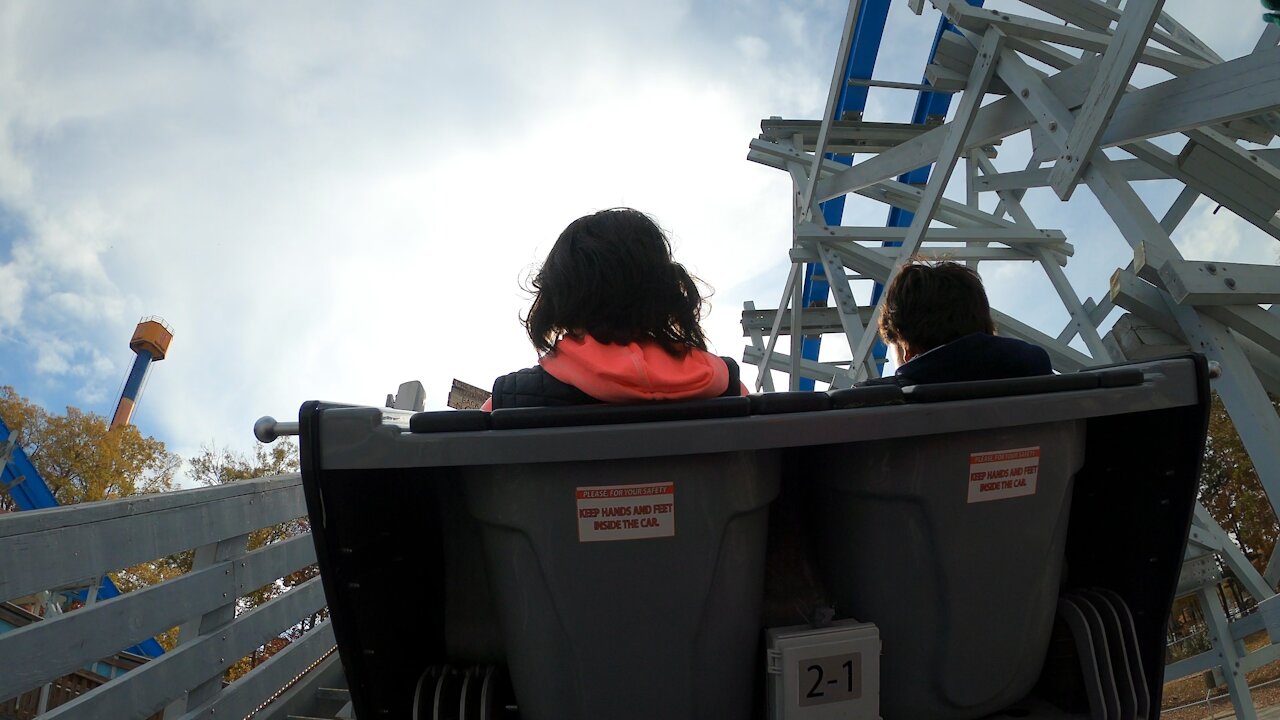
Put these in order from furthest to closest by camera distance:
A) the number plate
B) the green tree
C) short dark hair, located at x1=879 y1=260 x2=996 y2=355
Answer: the green tree → short dark hair, located at x1=879 y1=260 x2=996 y2=355 → the number plate

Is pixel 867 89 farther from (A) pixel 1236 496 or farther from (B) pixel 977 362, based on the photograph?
(A) pixel 1236 496

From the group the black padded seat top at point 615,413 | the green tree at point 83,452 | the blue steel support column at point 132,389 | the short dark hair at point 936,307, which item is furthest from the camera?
the blue steel support column at point 132,389

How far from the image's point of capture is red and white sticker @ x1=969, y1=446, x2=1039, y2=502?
3.91 ft

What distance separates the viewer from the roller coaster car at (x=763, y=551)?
1070 millimetres

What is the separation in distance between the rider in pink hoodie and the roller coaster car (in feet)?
0.53

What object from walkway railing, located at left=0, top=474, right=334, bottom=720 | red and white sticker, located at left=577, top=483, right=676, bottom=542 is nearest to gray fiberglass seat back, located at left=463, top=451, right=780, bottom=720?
red and white sticker, located at left=577, top=483, right=676, bottom=542

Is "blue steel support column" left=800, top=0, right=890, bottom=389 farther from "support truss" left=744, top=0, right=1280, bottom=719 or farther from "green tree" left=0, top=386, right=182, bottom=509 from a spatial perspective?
"green tree" left=0, top=386, right=182, bottom=509

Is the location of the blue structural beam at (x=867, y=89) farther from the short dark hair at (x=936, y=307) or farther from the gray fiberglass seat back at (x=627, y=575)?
the gray fiberglass seat back at (x=627, y=575)

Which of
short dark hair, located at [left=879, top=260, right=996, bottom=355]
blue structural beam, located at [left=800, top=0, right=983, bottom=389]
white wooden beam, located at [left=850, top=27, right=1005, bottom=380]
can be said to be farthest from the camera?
blue structural beam, located at [left=800, top=0, right=983, bottom=389]

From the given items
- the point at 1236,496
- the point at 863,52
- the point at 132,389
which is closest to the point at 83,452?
the point at 132,389

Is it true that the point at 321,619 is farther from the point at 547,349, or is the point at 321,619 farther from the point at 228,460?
the point at 228,460

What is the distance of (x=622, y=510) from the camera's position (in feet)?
3.54

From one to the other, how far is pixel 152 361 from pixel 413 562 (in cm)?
5042

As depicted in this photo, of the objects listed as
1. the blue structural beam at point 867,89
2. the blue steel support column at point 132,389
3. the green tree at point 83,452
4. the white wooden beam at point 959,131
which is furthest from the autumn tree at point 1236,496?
the blue steel support column at point 132,389
